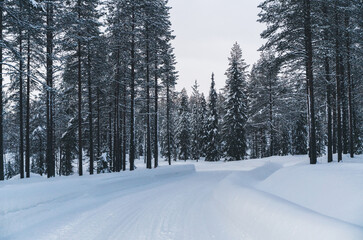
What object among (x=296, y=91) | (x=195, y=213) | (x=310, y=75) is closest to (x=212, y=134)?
(x=296, y=91)

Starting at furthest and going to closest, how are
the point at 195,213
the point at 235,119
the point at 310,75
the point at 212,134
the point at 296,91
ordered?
the point at 212,134, the point at 235,119, the point at 296,91, the point at 310,75, the point at 195,213

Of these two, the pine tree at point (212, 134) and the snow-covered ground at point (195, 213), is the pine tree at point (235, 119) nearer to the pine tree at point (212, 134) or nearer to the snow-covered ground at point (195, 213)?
the pine tree at point (212, 134)

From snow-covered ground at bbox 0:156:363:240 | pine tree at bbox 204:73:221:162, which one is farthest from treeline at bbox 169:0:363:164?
snow-covered ground at bbox 0:156:363:240

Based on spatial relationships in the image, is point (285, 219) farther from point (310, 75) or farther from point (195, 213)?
point (310, 75)

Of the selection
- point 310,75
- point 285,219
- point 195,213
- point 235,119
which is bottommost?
point 195,213

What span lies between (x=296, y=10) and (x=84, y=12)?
1434cm

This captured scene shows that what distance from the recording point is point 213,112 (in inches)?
1559

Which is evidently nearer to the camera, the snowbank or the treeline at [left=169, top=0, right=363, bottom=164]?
the snowbank

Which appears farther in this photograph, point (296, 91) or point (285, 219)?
point (296, 91)

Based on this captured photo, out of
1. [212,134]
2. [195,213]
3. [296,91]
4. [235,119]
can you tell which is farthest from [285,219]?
[212,134]

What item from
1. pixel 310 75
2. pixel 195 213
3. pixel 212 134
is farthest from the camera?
pixel 212 134

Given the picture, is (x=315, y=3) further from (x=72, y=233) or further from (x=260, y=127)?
(x=260, y=127)

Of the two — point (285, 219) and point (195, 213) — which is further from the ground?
point (285, 219)

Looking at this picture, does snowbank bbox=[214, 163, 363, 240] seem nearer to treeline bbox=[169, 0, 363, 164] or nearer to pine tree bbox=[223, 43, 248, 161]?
treeline bbox=[169, 0, 363, 164]
